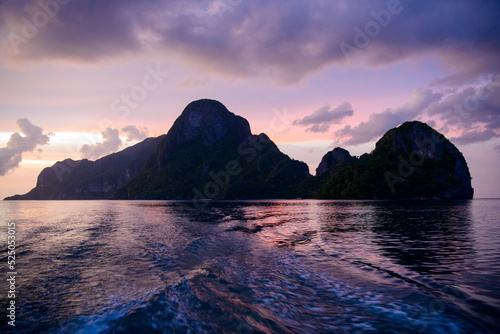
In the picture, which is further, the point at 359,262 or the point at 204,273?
the point at 359,262

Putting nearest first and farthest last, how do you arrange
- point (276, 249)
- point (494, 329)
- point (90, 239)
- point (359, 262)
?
point (494, 329), point (359, 262), point (276, 249), point (90, 239)

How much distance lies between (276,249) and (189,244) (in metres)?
7.76

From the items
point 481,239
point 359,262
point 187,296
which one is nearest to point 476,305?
point 359,262

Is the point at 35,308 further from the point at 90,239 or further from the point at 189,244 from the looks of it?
the point at 90,239

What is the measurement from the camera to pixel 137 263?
16.0 meters

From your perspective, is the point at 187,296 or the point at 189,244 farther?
the point at 189,244

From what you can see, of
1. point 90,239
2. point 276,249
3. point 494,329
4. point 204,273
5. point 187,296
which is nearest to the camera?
point 494,329

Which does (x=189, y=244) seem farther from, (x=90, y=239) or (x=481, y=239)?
(x=481, y=239)

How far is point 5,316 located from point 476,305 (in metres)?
16.4

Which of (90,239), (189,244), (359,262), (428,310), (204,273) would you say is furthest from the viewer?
(90,239)

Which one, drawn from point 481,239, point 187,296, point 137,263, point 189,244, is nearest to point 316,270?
point 187,296

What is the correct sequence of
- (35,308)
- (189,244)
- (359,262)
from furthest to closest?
1. (189,244)
2. (359,262)
3. (35,308)

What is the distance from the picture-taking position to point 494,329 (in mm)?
7320

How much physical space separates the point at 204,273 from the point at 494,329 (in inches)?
452
